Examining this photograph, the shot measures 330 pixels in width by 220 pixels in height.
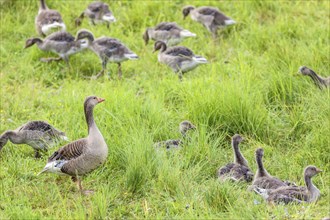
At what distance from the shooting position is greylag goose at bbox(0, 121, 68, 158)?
9.09 m

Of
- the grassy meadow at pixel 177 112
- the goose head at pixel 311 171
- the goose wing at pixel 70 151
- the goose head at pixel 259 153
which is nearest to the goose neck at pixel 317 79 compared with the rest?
the grassy meadow at pixel 177 112

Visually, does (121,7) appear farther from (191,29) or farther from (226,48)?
(226,48)

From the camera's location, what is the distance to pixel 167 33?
1253cm

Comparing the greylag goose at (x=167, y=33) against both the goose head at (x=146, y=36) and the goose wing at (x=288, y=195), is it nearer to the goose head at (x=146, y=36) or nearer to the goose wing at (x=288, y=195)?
the goose head at (x=146, y=36)

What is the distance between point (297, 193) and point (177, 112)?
9.30 feet

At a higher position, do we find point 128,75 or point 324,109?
point 324,109

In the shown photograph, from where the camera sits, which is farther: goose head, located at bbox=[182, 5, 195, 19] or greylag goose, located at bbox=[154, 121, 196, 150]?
goose head, located at bbox=[182, 5, 195, 19]

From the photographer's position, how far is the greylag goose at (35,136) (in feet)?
29.8

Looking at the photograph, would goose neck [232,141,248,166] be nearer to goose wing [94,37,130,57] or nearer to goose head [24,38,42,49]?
goose wing [94,37,130,57]

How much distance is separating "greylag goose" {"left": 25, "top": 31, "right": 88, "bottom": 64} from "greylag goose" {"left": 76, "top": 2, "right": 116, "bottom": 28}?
125cm

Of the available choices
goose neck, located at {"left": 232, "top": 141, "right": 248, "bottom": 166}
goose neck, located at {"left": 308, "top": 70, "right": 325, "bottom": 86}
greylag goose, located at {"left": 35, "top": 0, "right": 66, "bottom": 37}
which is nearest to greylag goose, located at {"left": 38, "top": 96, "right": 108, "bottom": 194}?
goose neck, located at {"left": 232, "top": 141, "right": 248, "bottom": 166}

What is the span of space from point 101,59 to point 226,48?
90.9 inches

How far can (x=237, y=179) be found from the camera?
26.6 feet

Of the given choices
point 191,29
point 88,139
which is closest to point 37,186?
point 88,139
